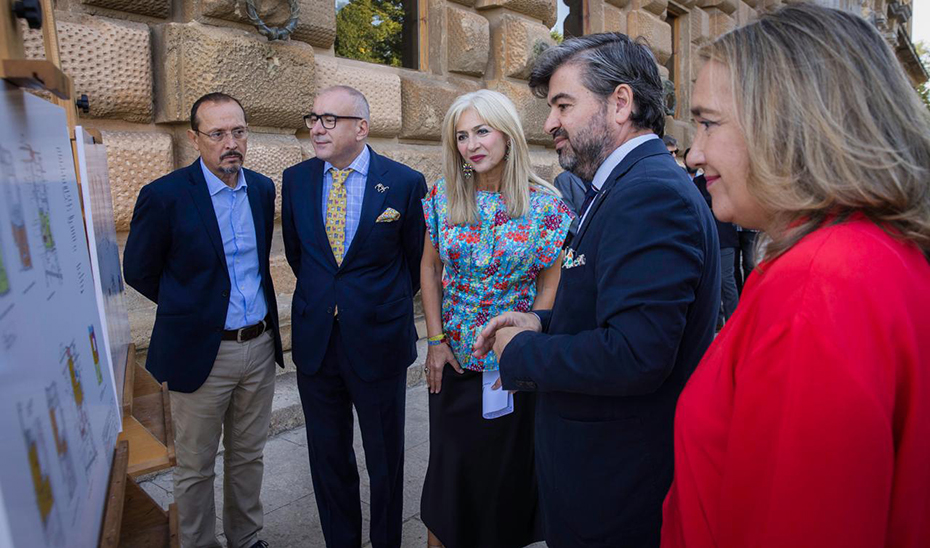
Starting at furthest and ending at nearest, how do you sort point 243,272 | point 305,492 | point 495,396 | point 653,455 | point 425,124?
point 425,124, point 305,492, point 243,272, point 495,396, point 653,455

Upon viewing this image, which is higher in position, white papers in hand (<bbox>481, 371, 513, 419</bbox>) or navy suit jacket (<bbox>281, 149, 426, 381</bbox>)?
navy suit jacket (<bbox>281, 149, 426, 381</bbox>)

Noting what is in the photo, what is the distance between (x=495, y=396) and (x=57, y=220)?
1.55m

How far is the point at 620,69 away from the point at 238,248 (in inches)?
64.4

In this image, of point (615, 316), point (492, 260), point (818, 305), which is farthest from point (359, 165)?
point (818, 305)

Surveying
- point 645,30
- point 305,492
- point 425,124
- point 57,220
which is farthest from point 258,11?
point 645,30

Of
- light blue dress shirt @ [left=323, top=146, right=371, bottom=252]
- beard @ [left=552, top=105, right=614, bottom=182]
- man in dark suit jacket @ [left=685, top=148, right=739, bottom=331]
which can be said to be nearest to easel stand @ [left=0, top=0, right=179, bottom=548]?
light blue dress shirt @ [left=323, top=146, right=371, bottom=252]

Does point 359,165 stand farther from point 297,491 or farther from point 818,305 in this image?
point 818,305

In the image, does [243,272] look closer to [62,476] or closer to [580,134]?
[580,134]

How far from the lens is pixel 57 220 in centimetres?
117

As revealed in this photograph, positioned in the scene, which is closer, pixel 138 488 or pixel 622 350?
pixel 622 350

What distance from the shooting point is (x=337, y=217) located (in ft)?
8.95

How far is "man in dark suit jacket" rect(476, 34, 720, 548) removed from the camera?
1397 millimetres

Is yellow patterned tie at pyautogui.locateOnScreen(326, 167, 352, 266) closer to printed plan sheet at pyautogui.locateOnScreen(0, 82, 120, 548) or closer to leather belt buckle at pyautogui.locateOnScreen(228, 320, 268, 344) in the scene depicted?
leather belt buckle at pyautogui.locateOnScreen(228, 320, 268, 344)

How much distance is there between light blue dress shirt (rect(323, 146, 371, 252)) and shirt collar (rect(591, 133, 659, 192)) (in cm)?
125
